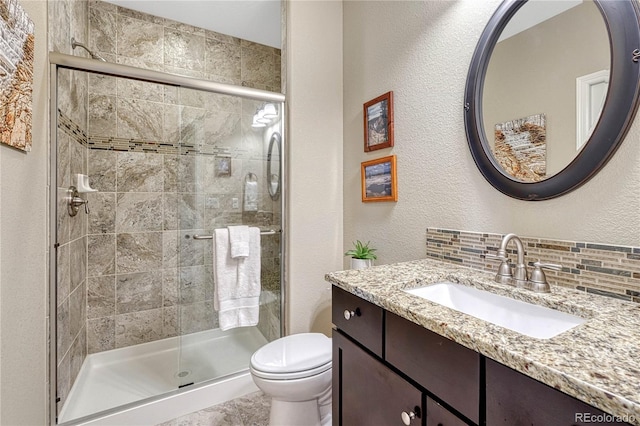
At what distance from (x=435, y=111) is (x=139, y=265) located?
7.67 feet

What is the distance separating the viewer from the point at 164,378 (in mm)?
1855

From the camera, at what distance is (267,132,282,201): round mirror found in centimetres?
191

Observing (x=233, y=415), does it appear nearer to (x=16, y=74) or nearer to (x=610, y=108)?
(x=16, y=74)

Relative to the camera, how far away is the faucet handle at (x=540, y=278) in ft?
2.84

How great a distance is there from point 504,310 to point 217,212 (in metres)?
1.61

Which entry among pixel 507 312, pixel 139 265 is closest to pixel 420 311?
pixel 507 312

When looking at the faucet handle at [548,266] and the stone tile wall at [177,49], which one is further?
the stone tile wall at [177,49]

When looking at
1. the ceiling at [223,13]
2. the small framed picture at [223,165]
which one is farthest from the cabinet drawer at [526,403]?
the ceiling at [223,13]

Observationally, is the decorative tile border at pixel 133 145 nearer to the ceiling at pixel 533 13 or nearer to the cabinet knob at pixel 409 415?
the ceiling at pixel 533 13

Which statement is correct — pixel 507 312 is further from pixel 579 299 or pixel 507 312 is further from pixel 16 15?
pixel 16 15

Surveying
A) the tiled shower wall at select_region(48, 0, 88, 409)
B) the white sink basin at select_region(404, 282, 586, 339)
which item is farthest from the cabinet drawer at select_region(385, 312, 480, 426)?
the tiled shower wall at select_region(48, 0, 88, 409)

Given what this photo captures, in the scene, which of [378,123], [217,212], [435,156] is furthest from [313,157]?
[435,156]

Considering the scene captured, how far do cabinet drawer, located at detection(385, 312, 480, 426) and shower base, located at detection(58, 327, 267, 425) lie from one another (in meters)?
1.37

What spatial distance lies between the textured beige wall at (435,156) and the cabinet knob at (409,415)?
0.73 metres
